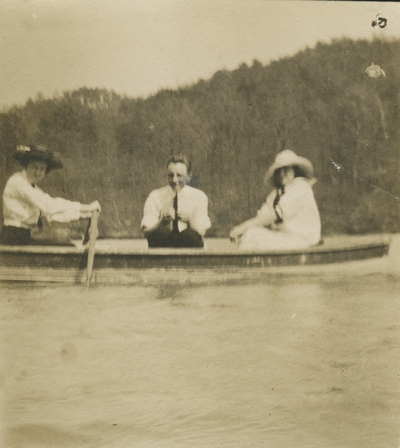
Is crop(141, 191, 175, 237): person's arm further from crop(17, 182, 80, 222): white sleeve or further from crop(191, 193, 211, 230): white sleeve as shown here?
crop(17, 182, 80, 222): white sleeve

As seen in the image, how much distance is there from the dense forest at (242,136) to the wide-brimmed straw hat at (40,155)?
0.05 metres

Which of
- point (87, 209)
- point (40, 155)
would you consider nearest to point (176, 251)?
point (87, 209)

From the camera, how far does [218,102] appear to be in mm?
3496

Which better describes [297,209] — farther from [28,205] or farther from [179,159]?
[28,205]

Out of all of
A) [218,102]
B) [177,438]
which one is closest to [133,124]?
[218,102]

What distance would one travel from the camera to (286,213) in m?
3.54

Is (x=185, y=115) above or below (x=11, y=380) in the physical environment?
above

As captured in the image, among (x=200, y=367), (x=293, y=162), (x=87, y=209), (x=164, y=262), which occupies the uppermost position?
(x=293, y=162)

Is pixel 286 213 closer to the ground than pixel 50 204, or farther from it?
closer to the ground

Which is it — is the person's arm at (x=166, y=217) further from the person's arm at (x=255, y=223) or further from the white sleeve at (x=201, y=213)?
the person's arm at (x=255, y=223)

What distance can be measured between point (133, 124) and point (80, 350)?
1.63 m

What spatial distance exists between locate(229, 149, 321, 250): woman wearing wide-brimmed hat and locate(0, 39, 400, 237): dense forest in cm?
6

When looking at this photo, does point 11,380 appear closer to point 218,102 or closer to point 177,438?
point 177,438

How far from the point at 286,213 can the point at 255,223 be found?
239mm
